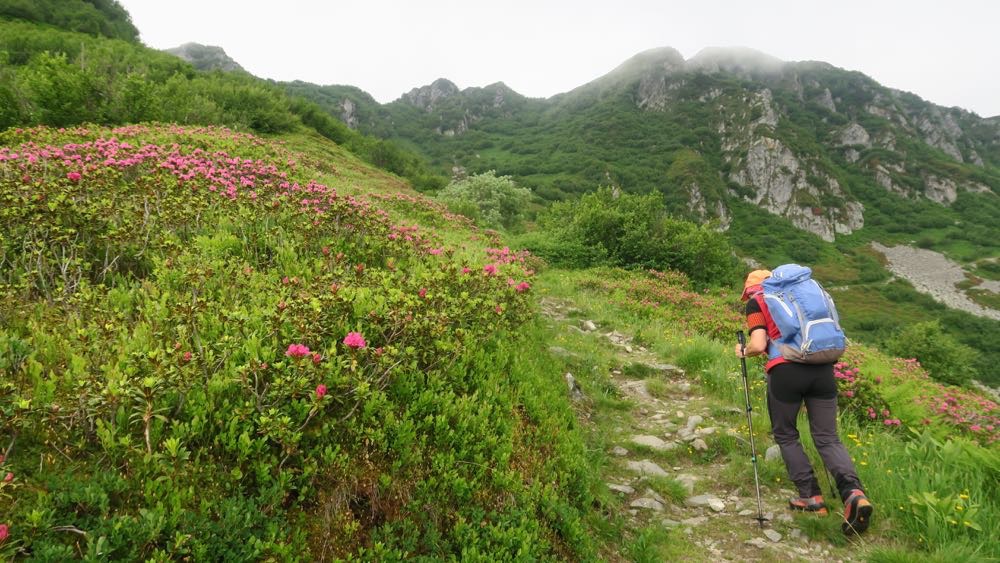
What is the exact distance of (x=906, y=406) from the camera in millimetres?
7930

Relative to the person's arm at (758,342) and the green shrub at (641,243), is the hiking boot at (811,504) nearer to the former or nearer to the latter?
the person's arm at (758,342)

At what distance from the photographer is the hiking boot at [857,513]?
4383 mm

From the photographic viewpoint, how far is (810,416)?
510cm

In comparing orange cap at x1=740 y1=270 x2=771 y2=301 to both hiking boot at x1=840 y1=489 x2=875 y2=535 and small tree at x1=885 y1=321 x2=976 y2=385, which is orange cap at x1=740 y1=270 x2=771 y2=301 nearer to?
hiking boot at x1=840 y1=489 x2=875 y2=535

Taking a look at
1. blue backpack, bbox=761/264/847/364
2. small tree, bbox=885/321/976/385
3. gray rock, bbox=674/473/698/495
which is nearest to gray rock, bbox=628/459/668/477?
gray rock, bbox=674/473/698/495

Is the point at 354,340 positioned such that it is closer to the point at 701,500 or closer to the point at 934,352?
the point at 701,500

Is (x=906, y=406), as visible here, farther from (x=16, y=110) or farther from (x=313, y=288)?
(x=16, y=110)

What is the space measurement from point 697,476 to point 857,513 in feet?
6.17

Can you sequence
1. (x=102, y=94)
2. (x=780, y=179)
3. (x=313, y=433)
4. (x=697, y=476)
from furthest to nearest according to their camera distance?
1. (x=780, y=179)
2. (x=102, y=94)
3. (x=697, y=476)
4. (x=313, y=433)

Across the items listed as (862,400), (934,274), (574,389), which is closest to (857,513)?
(574,389)

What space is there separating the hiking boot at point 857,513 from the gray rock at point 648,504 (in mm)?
1766

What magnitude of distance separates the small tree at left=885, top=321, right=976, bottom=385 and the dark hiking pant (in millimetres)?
38285

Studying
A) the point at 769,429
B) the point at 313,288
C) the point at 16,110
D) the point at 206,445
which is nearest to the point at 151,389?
the point at 206,445

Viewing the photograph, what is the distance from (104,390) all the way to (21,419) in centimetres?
36
